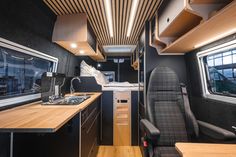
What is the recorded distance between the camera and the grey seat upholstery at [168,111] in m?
1.79

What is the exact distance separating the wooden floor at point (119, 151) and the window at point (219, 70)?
5.40ft

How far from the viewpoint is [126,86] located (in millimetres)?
3156

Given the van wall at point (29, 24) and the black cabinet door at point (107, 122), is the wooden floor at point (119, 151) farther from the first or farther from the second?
the van wall at point (29, 24)

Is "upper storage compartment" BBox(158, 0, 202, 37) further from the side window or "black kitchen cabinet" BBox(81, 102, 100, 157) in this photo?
"black kitchen cabinet" BBox(81, 102, 100, 157)

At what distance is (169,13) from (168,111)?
115 centimetres

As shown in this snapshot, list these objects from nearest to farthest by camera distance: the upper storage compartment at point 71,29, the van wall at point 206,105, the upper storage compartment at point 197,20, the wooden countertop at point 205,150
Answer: the wooden countertop at point 205,150 < the upper storage compartment at point 197,20 < the van wall at point 206,105 < the upper storage compartment at point 71,29

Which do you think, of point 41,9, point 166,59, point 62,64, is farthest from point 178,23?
point 62,64

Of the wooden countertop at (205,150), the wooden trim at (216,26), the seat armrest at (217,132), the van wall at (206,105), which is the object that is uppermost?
the wooden trim at (216,26)

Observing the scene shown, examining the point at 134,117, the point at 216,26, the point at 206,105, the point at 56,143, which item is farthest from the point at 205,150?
the point at 134,117

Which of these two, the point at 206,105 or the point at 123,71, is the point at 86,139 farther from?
the point at 123,71

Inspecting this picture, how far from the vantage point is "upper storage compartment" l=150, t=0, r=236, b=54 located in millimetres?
1059

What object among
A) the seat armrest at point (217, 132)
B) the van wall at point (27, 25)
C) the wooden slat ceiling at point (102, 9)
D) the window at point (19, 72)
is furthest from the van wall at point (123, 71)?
the seat armrest at point (217, 132)

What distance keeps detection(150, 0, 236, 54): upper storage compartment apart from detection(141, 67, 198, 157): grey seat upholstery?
0.51 metres

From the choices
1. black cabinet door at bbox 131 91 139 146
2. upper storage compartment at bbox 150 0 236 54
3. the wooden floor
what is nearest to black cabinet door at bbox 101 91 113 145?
the wooden floor
